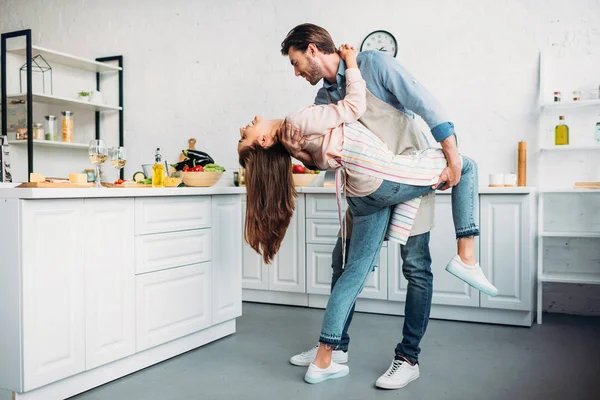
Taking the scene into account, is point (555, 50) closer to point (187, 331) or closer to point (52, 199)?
point (187, 331)

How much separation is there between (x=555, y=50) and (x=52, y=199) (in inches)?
121

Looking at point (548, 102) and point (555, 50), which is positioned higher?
point (555, 50)

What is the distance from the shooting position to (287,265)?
3.73 meters

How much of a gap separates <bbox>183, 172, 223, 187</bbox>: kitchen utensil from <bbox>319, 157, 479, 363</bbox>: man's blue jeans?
2.97 ft

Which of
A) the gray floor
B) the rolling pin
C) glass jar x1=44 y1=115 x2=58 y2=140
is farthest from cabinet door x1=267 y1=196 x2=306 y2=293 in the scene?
glass jar x1=44 y1=115 x2=58 y2=140

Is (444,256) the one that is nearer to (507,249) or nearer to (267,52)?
(507,249)

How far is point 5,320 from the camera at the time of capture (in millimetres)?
1889

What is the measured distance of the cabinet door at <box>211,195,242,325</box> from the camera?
2807 millimetres

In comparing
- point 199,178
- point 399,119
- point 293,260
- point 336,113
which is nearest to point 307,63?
point 336,113

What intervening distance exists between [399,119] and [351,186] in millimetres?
340

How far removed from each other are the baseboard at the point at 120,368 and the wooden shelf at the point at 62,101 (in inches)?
101

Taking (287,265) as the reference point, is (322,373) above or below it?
below

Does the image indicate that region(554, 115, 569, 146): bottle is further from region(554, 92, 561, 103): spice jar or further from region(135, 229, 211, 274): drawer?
region(135, 229, 211, 274): drawer

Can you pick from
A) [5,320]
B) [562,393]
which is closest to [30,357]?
[5,320]
